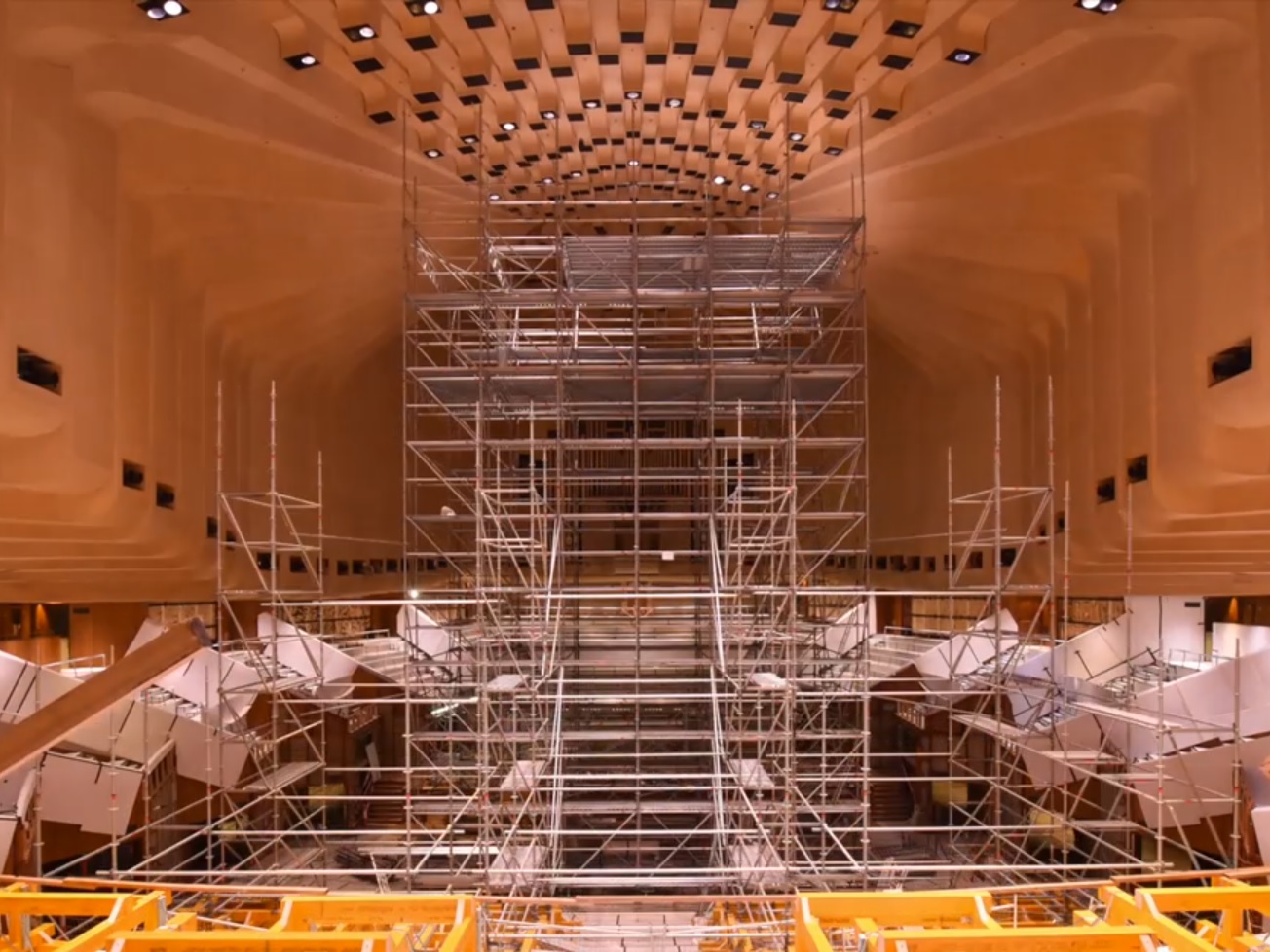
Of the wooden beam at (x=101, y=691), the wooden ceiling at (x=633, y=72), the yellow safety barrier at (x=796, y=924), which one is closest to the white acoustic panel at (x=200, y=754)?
the yellow safety barrier at (x=796, y=924)

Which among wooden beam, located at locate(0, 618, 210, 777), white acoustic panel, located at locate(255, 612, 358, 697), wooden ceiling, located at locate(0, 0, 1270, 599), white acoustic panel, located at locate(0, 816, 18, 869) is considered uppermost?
wooden ceiling, located at locate(0, 0, 1270, 599)

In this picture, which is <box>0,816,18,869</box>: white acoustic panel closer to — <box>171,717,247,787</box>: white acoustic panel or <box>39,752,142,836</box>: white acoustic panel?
<box>39,752,142,836</box>: white acoustic panel

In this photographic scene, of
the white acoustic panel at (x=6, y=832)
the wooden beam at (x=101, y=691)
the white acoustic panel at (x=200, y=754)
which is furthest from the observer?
the white acoustic panel at (x=200, y=754)

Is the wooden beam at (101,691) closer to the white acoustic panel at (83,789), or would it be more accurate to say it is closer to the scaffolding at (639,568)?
the scaffolding at (639,568)

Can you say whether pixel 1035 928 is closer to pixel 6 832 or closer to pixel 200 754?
pixel 6 832

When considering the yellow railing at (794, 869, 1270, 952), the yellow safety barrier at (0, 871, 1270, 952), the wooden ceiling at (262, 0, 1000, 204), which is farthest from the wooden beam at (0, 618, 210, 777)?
the wooden ceiling at (262, 0, 1000, 204)

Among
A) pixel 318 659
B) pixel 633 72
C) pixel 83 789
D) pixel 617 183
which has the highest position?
pixel 633 72

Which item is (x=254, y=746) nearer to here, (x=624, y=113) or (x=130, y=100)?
(x=130, y=100)

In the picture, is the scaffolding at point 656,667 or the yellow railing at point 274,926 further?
the scaffolding at point 656,667

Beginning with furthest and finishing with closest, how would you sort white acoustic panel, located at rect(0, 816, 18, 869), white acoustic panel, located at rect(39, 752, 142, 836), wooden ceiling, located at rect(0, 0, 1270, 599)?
white acoustic panel, located at rect(39, 752, 142, 836) < white acoustic panel, located at rect(0, 816, 18, 869) < wooden ceiling, located at rect(0, 0, 1270, 599)

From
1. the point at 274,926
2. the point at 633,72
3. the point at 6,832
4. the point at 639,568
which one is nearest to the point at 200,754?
the point at 6,832

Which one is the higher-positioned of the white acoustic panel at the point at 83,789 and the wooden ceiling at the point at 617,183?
the wooden ceiling at the point at 617,183

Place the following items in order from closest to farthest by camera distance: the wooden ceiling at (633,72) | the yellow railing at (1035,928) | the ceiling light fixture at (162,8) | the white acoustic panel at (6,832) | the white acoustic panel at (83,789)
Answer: the yellow railing at (1035,928), the ceiling light fixture at (162,8), the wooden ceiling at (633,72), the white acoustic panel at (6,832), the white acoustic panel at (83,789)

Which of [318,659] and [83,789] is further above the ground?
[318,659]
